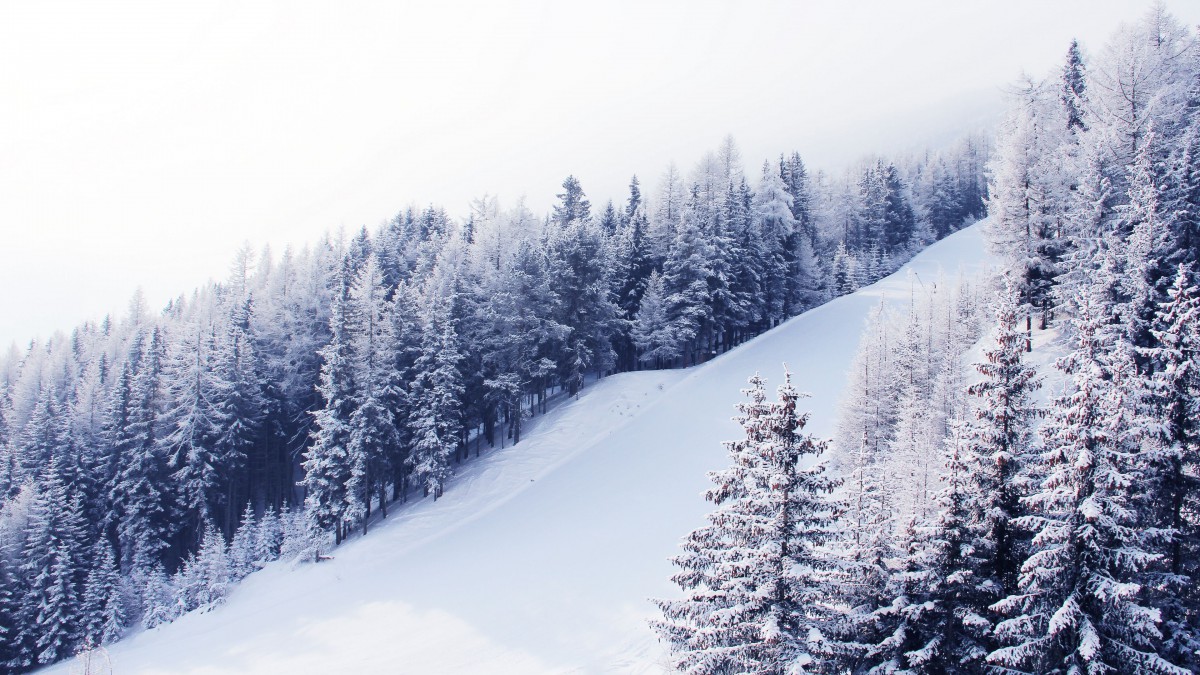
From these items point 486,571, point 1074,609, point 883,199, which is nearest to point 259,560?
point 486,571

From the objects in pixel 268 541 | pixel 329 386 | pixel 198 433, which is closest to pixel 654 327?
pixel 329 386

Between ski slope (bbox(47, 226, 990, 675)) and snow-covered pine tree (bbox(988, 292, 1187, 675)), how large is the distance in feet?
31.0

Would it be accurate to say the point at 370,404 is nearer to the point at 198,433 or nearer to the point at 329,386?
the point at 329,386

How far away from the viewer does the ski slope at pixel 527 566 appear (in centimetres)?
2294

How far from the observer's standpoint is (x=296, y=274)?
205 ft

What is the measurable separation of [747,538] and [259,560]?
3505 cm

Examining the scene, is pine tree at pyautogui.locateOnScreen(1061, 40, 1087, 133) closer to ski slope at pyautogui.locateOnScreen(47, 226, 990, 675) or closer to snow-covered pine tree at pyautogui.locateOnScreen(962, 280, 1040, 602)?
ski slope at pyautogui.locateOnScreen(47, 226, 990, 675)

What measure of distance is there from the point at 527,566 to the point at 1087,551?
21.3 meters

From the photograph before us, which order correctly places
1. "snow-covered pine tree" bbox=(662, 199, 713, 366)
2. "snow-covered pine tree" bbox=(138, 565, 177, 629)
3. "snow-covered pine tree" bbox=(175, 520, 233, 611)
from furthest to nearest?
"snow-covered pine tree" bbox=(662, 199, 713, 366) → "snow-covered pine tree" bbox=(138, 565, 177, 629) → "snow-covered pine tree" bbox=(175, 520, 233, 611)

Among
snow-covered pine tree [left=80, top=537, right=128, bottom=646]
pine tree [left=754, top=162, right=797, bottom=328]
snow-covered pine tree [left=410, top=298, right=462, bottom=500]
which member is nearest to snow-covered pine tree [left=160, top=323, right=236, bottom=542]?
snow-covered pine tree [left=80, top=537, right=128, bottom=646]

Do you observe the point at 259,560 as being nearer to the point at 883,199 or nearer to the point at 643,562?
the point at 643,562

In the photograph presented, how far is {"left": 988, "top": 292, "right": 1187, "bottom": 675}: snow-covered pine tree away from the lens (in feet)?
39.1

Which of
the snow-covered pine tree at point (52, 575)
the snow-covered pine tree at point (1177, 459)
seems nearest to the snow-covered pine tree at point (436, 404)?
the snow-covered pine tree at point (52, 575)

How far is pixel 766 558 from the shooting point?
1246 cm
